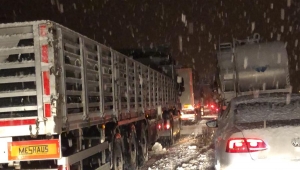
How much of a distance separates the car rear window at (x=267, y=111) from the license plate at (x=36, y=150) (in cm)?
255

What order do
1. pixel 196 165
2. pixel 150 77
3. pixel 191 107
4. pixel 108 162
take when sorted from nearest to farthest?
pixel 108 162, pixel 196 165, pixel 150 77, pixel 191 107

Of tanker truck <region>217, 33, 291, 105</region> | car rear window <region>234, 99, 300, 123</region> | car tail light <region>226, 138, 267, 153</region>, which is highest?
tanker truck <region>217, 33, 291, 105</region>

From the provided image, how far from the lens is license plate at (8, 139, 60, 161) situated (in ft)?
18.0

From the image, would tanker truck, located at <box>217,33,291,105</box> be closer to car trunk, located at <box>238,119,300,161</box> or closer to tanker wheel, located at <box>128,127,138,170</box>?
tanker wheel, located at <box>128,127,138,170</box>

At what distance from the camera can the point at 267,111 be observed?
6566mm

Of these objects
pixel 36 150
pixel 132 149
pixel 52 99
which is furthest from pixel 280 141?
pixel 132 149

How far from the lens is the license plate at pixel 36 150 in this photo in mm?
5480

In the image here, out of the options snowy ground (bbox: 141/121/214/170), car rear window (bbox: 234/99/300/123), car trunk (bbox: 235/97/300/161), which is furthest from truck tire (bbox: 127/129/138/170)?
car trunk (bbox: 235/97/300/161)

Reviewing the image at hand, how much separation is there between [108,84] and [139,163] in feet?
11.9

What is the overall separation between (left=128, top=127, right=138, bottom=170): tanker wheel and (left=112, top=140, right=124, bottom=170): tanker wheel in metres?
1.01

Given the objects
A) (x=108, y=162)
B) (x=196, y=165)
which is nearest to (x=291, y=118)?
(x=108, y=162)

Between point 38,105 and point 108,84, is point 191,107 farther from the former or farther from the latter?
point 38,105

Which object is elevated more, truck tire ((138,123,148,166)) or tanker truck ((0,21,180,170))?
tanker truck ((0,21,180,170))

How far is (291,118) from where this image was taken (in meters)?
6.14
